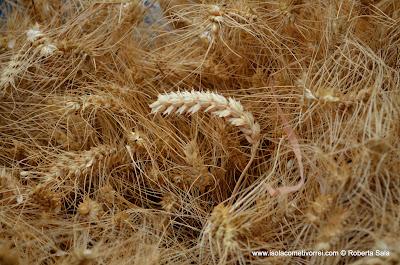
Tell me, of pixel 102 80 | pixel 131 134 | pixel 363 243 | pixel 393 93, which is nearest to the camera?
pixel 363 243

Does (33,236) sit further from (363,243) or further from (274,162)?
(363,243)

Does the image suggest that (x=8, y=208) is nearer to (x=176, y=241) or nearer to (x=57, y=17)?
(x=176, y=241)

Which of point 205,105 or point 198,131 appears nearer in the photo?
point 205,105

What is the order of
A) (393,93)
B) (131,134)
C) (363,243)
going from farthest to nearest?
(131,134) < (393,93) < (363,243)

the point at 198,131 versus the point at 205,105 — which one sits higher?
the point at 205,105

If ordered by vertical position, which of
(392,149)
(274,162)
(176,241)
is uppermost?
(392,149)

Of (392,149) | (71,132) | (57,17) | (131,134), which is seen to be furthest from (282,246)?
(57,17)

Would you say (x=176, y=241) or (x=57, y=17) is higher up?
(x=57, y=17)

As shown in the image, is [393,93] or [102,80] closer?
[393,93]
